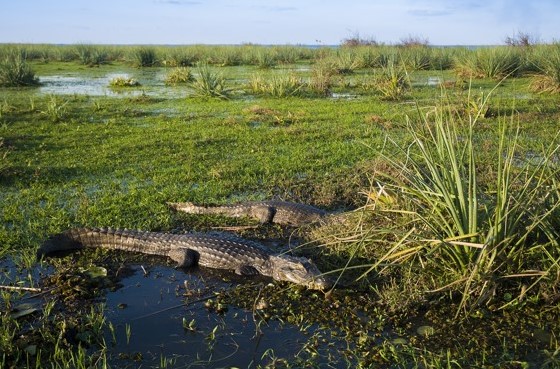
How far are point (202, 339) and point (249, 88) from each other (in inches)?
476

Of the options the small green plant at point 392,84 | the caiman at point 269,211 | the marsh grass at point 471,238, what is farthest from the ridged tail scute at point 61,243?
the small green plant at point 392,84

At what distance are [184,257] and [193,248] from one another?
0.39 feet

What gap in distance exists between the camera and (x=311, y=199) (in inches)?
243

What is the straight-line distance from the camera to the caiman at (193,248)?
14.1 ft

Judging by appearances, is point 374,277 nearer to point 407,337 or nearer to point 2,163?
point 407,337

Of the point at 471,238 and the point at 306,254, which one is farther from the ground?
the point at 471,238

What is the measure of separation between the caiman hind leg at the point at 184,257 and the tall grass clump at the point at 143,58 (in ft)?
69.3

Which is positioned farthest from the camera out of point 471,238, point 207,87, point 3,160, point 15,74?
point 15,74

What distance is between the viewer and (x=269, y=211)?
5.43 metres

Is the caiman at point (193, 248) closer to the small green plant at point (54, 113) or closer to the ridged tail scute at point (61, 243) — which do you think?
the ridged tail scute at point (61, 243)

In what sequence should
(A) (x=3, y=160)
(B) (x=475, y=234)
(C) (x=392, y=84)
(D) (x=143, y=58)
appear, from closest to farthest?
(B) (x=475, y=234) < (A) (x=3, y=160) < (C) (x=392, y=84) < (D) (x=143, y=58)

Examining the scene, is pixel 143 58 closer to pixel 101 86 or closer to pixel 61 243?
pixel 101 86

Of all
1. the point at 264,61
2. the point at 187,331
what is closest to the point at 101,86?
the point at 264,61

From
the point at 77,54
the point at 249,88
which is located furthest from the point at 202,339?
the point at 77,54
